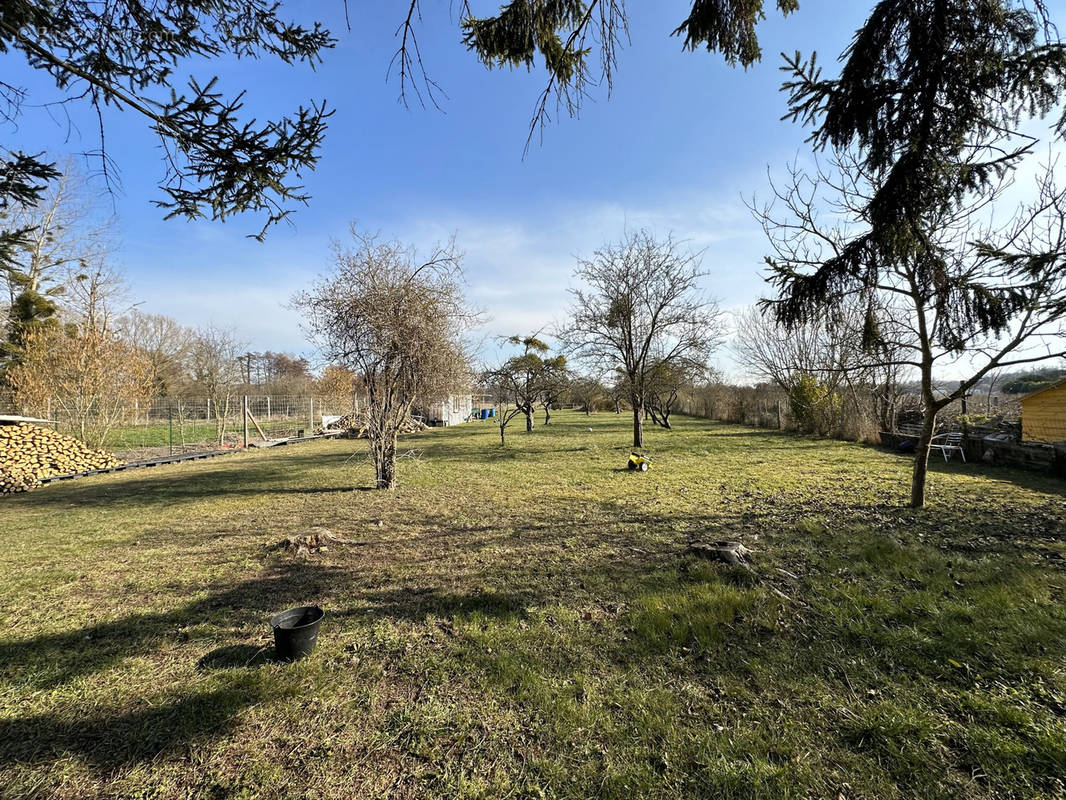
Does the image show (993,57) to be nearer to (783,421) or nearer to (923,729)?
(923,729)

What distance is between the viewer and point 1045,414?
30.0 feet

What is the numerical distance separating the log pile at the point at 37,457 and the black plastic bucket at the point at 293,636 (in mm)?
10671

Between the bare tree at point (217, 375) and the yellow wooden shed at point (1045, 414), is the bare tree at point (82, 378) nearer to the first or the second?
the bare tree at point (217, 375)

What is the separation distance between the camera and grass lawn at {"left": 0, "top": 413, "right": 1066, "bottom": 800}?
6.02ft

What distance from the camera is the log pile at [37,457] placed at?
8.44 meters

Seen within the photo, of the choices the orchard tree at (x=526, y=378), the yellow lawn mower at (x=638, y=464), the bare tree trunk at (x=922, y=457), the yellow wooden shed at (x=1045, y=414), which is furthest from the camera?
the orchard tree at (x=526, y=378)

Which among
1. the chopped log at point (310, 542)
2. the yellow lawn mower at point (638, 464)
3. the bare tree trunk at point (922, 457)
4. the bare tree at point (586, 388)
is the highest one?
the bare tree at point (586, 388)

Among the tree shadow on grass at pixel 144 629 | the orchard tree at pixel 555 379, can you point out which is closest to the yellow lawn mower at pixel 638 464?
the tree shadow on grass at pixel 144 629

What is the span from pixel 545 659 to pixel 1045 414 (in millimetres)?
13452

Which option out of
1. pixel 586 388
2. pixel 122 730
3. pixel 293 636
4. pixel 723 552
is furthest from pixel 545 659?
pixel 586 388

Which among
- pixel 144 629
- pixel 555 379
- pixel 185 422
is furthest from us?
pixel 555 379

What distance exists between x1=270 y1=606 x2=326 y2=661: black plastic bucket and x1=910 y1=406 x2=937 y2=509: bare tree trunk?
757 centimetres

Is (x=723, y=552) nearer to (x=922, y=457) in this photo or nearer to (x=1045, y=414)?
(x=922, y=457)

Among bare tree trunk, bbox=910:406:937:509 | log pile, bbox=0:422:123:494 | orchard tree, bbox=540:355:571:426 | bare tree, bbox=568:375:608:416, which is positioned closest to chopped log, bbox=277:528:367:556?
bare tree trunk, bbox=910:406:937:509
